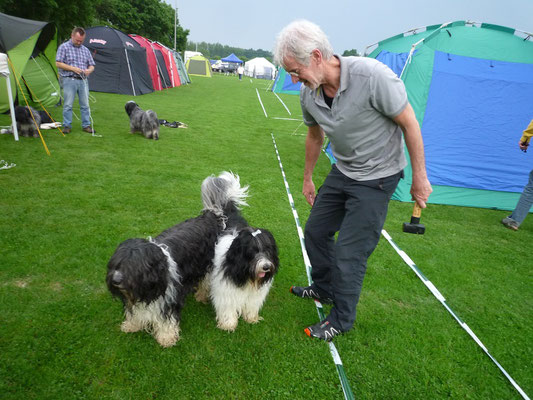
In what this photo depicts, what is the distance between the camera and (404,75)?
217 inches

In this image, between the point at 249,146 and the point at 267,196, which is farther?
the point at 249,146

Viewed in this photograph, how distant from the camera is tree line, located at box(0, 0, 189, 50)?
13.1 metres

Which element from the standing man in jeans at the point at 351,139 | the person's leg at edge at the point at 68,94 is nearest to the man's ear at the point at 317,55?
the standing man in jeans at the point at 351,139

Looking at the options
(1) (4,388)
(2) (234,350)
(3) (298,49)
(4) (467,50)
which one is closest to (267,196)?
(2) (234,350)

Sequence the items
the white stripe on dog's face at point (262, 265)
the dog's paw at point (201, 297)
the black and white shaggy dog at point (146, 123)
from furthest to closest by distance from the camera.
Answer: the black and white shaggy dog at point (146, 123), the dog's paw at point (201, 297), the white stripe on dog's face at point (262, 265)

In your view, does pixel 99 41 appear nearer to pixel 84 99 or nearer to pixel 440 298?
pixel 84 99

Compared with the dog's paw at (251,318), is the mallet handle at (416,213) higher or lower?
higher

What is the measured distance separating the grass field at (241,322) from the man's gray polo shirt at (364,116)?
4.88 feet

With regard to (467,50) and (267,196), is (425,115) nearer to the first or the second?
(467,50)

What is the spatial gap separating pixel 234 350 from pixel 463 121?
5.51 m

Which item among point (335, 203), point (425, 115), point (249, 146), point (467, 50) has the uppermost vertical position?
point (467, 50)

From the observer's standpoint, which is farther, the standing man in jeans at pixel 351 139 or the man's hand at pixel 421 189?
the man's hand at pixel 421 189

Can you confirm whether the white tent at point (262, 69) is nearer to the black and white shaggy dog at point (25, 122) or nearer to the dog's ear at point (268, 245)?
the black and white shaggy dog at point (25, 122)

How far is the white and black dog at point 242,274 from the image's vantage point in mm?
2355
